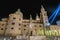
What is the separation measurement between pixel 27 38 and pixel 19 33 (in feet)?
26.6

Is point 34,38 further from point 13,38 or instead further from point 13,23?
point 13,23

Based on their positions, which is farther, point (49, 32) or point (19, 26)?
point (19, 26)

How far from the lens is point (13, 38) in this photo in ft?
156

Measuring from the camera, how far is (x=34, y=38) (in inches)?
1825

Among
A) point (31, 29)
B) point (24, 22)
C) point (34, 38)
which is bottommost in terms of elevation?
point (34, 38)

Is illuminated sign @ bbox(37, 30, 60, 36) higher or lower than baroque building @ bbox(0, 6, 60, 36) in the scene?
lower

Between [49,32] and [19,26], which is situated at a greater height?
[19,26]

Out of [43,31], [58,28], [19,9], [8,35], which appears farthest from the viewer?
[19,9]

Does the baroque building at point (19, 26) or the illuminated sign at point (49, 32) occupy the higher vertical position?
the baroque building at point (19, 26)

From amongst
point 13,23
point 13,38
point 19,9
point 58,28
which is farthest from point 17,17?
point 58,28

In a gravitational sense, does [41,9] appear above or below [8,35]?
above

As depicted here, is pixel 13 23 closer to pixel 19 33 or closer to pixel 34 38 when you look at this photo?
pixel 19 33

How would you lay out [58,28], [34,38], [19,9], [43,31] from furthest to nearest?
[19,9], [58,28], [43,31], [34,38]

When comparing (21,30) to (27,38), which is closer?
(27,38)
